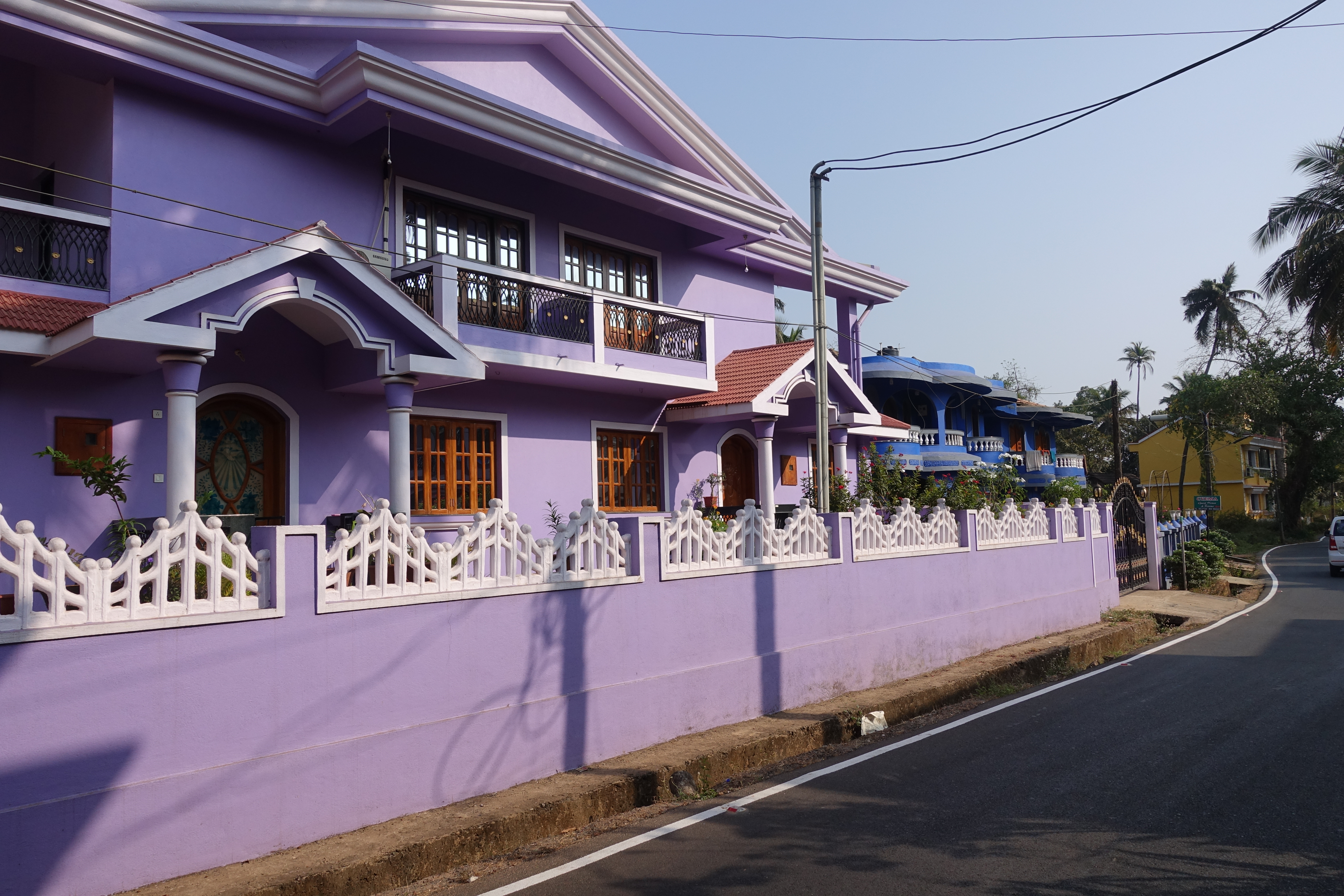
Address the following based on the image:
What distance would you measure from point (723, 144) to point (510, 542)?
10.1 m

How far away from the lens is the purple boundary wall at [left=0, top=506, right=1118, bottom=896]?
4492 millimetres

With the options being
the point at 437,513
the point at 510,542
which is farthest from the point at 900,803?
the point at 437,513

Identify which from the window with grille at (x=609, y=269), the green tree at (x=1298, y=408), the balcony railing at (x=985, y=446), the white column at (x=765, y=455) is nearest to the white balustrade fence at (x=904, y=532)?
the white column at (x=765, y=455)

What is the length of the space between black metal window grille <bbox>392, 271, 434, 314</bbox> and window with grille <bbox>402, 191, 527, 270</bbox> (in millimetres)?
303

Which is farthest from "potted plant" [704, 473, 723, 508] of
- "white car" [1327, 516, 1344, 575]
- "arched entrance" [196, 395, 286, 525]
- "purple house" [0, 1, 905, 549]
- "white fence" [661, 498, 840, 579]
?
"white car" [1327, 516, 1344, 575]

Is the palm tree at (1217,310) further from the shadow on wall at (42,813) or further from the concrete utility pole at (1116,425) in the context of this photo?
the shadow on wall at (42,813)

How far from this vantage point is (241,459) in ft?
32.2

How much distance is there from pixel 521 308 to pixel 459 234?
1.40 metres

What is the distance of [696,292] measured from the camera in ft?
51.4

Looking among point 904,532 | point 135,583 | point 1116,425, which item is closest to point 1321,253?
point 1116,425

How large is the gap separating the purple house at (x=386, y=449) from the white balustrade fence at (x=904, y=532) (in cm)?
5

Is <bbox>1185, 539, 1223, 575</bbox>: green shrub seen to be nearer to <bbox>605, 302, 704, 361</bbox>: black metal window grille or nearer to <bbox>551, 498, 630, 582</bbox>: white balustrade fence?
<bbox>605, 302, 704, 361</bbox>: black metal window grille

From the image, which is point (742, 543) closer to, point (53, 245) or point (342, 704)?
point (342, 704)

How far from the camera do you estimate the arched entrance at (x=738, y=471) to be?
16422 mm
